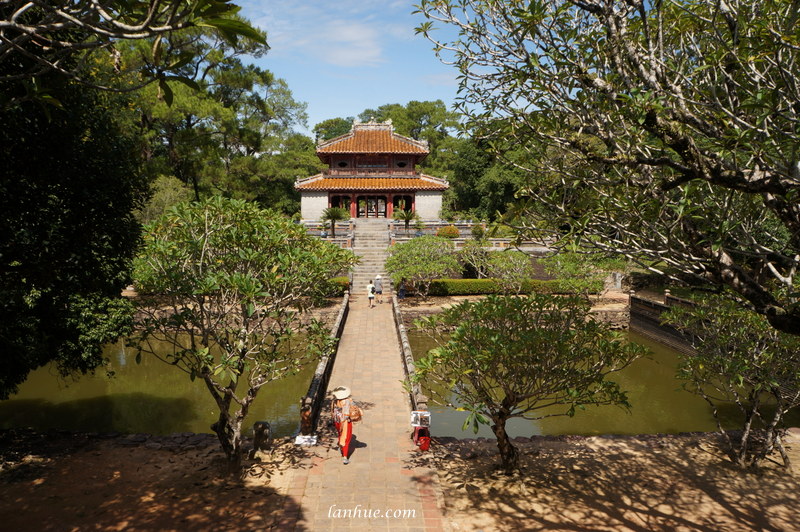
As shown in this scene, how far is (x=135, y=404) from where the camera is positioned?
38.9 feet

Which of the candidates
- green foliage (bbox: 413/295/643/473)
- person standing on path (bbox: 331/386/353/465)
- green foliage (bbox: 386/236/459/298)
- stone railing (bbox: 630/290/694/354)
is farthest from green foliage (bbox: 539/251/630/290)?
person standing on path (bbox: 331/386/353/465)

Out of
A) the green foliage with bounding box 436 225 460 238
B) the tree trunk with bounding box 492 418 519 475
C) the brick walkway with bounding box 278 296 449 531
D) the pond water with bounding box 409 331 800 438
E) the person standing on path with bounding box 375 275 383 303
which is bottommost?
the pond water with bounding box 409 331 800 438

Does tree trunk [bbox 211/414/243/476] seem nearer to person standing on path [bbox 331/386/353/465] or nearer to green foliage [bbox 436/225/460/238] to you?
person standing on path [bbox 331/386/353/465]

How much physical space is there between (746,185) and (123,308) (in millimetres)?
9524

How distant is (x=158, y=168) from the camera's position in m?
23.0

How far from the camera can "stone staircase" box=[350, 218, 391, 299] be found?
22.6 metres

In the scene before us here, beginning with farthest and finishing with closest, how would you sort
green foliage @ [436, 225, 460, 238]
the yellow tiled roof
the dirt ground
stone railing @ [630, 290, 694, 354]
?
the yellow tiled roof < green foliage @ [436, 225, 460, 238] < stone railing @ [630, 290, 694, 354] < the dirt ground

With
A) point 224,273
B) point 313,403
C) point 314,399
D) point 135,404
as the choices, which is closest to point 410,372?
point 314,399

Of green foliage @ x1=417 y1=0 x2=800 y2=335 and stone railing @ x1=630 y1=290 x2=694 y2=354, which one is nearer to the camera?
green foliage @ x1=417 y1=0 x2=800 y2=335

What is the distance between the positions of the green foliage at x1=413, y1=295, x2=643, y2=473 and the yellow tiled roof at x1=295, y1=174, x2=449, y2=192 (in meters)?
26.1

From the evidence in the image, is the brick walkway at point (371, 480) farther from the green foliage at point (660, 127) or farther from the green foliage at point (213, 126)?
the green foliage at point (213, 126)

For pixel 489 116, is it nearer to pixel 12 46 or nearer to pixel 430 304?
pixel 12 46

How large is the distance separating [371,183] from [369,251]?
930 centimetres

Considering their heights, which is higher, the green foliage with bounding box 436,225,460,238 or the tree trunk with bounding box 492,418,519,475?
the green foliage with bounding box 436,225,460,238
